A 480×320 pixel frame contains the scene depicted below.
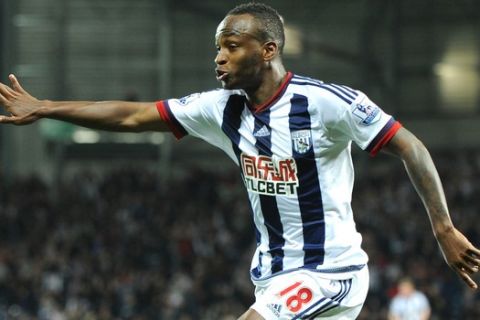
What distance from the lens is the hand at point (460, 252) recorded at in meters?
4.85

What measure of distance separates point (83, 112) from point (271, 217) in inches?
43.1

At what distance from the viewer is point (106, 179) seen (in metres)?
24.5

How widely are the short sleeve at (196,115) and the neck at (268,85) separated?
225 mm

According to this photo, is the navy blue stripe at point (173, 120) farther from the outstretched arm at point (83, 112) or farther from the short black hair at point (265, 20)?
the short black hair at point (265, 20)

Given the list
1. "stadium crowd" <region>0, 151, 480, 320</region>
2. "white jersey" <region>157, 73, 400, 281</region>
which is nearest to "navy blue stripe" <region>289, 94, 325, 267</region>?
"white jersey" <region>157, 73, 400, 281</region>

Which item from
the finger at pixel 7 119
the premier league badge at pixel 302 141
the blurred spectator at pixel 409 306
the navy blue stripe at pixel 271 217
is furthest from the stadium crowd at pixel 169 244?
the finger at pixel 7 119

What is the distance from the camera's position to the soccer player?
16.7 feet

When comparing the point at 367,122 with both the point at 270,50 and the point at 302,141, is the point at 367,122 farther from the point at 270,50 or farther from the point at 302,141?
the point at 270,50

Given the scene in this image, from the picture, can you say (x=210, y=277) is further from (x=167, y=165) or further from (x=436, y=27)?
(x=436, y=27)

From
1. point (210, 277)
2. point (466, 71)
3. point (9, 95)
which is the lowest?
point (210, 277)

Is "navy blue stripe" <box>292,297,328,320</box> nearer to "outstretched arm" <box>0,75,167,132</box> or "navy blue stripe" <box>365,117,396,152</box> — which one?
"navy blue stripe" <box>365,117,396,152</box>

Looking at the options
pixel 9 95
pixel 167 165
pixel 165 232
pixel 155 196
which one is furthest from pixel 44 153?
pixel 9 95

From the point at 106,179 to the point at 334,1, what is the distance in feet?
25.6

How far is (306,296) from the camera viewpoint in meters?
5.10
